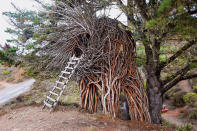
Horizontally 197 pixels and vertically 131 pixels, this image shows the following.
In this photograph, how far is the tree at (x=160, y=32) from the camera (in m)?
1.67

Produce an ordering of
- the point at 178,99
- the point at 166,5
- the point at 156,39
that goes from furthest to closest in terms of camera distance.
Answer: the point at 178,99
the point at 156,39
the point at 166,5

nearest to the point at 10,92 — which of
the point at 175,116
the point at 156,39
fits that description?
the point at 156,39

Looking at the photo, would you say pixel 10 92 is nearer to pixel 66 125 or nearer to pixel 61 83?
pixel 61 83

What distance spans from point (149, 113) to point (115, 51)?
2.34 meters

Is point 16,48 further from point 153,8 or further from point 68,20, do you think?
point 153,8

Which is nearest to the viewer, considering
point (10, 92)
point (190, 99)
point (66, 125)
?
point (66, 125)

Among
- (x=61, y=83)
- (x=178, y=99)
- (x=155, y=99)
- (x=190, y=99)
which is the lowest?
(x=178, y=99)

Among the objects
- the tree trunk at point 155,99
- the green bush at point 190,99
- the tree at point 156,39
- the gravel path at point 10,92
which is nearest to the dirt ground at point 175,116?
the green bush at point 190,99

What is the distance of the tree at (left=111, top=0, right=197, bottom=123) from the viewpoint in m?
1.67

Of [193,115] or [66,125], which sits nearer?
[66,125]

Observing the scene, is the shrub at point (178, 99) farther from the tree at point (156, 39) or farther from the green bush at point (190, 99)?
the tree at point (156, 39)

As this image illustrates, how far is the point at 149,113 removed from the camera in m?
4.23

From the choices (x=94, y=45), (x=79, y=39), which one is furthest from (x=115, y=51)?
(x=79, y=39)

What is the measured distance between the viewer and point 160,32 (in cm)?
274
